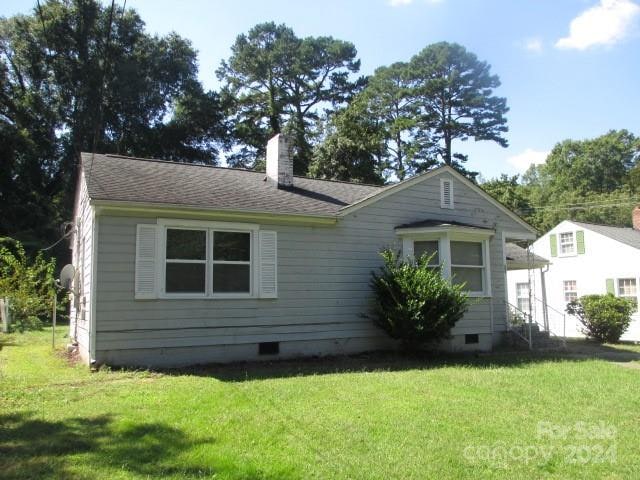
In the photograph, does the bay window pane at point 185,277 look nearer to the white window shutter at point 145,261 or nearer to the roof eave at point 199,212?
the white window shutter at point 145,261

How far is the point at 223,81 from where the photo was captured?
40.5m

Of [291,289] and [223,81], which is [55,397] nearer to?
[291,289]

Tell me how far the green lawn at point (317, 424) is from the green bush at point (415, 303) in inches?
63.8

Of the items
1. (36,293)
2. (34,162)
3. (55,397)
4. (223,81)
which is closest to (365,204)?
(55,397)

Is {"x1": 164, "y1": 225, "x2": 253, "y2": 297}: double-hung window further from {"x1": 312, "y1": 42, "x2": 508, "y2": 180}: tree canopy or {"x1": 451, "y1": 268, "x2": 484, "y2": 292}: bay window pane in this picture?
{"x1": 312, "y1": 42, "x2": 508, "y2": 180}: tree canopy

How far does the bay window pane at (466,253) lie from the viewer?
482 inches

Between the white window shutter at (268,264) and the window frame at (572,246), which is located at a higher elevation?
the window frame at (572,246)

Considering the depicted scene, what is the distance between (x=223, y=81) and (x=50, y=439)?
38.7 m

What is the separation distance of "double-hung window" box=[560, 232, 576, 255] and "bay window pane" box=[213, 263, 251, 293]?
15825 millimetres

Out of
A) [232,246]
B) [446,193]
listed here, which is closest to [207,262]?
[232,246]

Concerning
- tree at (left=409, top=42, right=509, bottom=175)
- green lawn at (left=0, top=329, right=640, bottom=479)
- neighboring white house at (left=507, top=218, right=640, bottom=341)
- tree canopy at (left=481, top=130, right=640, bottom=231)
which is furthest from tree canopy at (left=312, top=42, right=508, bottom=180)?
green lawn at (left=0, top=329, right=640, bottom=479)

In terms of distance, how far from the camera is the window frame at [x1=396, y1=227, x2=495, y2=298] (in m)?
11.8

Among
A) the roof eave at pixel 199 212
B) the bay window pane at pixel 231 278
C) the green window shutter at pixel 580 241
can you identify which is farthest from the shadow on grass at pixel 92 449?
the green window shutter at pixel 580 241

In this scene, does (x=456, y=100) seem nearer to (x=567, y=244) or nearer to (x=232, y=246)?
(x=567, y=244)
